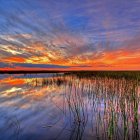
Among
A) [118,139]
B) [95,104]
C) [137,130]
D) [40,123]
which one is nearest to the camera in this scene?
[118,139]

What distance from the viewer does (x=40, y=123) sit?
301 inches

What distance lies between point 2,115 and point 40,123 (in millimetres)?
2198

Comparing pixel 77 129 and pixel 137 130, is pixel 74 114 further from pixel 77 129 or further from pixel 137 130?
pixel 137 130

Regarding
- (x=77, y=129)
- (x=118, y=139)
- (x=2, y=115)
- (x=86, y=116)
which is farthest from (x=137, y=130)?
(x=2, y=115)

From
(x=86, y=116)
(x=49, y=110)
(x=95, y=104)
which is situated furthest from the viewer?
(x=95, y=104)

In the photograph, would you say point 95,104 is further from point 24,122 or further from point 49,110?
point 24,122

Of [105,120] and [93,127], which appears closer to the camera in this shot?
[93,127]

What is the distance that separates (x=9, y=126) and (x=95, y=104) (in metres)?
5.15

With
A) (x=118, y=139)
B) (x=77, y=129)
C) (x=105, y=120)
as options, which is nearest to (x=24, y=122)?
(x=77, y=129)

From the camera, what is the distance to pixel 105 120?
304 inches

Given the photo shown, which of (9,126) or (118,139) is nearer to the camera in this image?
Answer: (118,139)

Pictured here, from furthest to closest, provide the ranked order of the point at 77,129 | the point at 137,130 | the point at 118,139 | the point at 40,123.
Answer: the point at 40,123, the point at 77,129, the point at 137,130, the point at 118,139

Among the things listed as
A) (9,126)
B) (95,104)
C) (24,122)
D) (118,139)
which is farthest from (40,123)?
(95,104)

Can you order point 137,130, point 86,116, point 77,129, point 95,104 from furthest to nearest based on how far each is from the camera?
point 95,104, point 86,116, point 77,129, point 137,130
